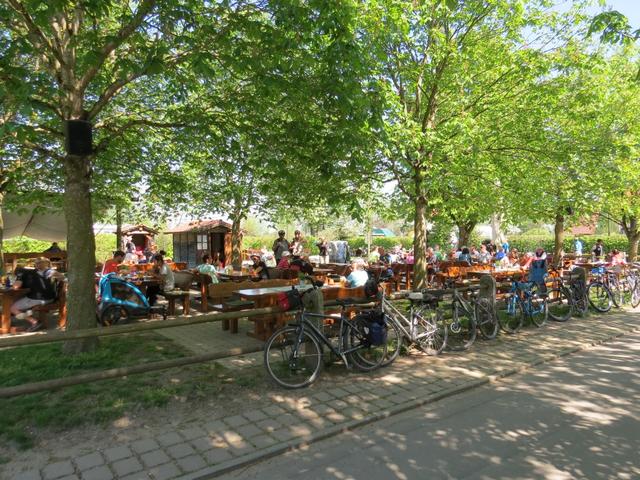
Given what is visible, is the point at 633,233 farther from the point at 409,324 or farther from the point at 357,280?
the point at 409,324

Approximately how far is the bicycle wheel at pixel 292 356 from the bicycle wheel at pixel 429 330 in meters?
1.83

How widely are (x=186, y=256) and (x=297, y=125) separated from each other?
62.5 feet

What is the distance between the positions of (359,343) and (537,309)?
4.89 meters

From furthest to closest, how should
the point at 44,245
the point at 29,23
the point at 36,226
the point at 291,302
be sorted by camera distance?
1. the point at 44,245
2. the point at 36,226
3. the point at 291,302
4. the point at 29,23

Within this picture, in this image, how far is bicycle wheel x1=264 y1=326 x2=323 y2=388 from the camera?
5.12m

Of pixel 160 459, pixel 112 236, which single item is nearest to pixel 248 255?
pixel 112 236

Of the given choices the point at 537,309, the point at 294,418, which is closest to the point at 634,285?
the point at 537,309

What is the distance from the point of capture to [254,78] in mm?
5500

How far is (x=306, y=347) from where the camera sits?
17.6ft

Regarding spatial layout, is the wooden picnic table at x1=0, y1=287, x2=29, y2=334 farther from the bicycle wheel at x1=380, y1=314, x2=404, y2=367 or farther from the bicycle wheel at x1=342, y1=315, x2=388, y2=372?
the bicycle wheel at x1=380, y1=314, x2=404, y2=367

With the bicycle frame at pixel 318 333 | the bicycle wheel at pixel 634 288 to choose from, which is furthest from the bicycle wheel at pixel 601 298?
the bicycle frame at pixel 318 333

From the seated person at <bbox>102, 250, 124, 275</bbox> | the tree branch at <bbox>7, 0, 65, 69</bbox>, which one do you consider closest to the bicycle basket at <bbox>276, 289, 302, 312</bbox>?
the tree branch at <bbox>7, 0, 65, 69</bbox>

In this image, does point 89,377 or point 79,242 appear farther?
point 79,242

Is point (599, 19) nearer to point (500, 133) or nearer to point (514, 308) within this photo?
point (500, 133)
